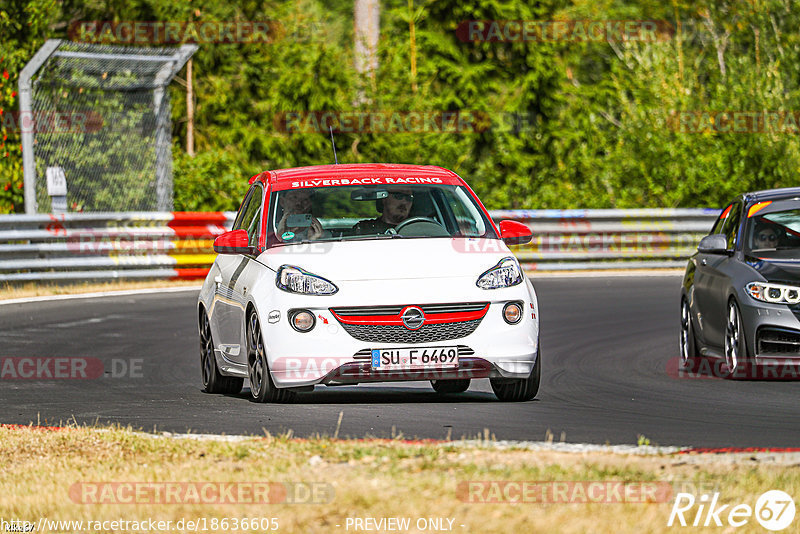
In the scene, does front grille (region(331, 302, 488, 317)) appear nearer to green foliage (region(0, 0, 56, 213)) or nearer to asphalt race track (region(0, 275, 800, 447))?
asphalt race track (region(0, 275, 800, 447))

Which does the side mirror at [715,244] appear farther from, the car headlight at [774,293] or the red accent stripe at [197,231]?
the red accent stripe at [197,231]

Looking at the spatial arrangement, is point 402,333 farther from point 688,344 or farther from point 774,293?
point 688,344

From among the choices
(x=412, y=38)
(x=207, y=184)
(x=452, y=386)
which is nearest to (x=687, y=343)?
(x=452, y=386)

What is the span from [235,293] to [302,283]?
111 cm

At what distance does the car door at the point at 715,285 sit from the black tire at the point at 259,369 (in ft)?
12.3

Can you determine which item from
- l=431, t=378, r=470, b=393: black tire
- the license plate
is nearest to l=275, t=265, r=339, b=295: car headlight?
the license plate

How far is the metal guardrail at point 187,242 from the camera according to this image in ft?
72.0

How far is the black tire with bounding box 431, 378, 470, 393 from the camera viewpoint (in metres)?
11.3

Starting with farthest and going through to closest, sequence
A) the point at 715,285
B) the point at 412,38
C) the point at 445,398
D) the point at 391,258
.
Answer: the point at 412,38
the point at 715,285
the point at 445,398
the point at 391,258

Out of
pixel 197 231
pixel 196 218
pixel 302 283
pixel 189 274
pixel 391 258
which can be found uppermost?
pixel 391 258

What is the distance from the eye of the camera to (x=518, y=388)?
33.8 ft

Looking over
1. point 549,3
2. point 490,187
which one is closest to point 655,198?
point 490,187

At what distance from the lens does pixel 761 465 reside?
707cm

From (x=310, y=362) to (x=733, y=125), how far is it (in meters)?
19.3
